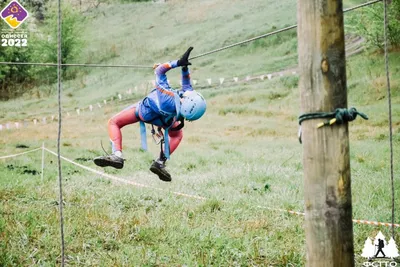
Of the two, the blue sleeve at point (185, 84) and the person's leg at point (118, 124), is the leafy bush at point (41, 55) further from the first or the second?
the blue sleeve at point (185, 84)

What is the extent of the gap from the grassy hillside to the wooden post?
1.83 meters

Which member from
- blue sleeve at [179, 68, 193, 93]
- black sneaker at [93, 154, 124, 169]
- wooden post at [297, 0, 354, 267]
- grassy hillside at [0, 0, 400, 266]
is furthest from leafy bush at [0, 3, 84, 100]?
wooden post at [297, 0, 354, 267]

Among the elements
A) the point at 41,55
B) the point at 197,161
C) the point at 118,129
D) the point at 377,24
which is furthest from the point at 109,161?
the point at 41,55

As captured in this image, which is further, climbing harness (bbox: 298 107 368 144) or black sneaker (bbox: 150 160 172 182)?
black sneaker (bbox: 150 160 172 182)

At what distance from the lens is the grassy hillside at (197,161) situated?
3721 mm

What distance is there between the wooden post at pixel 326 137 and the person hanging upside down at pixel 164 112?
1.10 meters

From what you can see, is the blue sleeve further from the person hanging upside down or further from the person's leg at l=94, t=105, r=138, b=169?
the person's leg at l=94, t=105, r=138, b=169

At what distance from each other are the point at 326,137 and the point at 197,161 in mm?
5488

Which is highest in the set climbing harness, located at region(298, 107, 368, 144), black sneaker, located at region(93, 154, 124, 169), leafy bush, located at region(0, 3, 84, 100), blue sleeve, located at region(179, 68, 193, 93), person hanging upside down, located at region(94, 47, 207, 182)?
leafy bush, located at region(0, 3, 84, 100)

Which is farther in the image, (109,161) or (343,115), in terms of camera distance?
(109,161)

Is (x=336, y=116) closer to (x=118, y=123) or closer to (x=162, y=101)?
(x=162, y=101)

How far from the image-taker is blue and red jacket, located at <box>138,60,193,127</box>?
9.32ft

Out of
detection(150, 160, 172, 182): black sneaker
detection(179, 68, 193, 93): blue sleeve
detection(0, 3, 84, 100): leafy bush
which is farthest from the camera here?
detection(0, 3, 84, 100): leafy bush

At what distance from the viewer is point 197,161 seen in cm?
717
